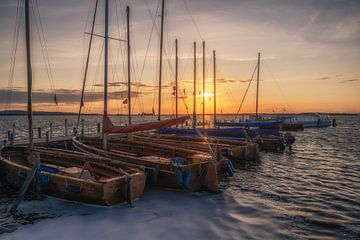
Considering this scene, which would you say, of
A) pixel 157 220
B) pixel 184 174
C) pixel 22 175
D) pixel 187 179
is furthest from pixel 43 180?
pixel 187 179

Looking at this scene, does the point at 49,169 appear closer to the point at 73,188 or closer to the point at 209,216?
Answer: the point at 73,188

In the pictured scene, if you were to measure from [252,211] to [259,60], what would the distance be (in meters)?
39.3

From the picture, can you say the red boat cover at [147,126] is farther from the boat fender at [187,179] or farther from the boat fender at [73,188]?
the boat fender at [73,188]

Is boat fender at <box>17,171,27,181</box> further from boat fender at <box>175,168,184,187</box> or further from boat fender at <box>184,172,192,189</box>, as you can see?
boat fender at <box>184,172,192,189</box>

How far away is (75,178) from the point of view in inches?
385

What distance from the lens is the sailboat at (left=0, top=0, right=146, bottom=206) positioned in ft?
31.0

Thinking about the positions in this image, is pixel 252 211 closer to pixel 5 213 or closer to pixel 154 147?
pixel 154 147

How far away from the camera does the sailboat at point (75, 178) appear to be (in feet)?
31.0

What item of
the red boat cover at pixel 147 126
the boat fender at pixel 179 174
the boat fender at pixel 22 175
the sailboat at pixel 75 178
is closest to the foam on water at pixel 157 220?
the sailboat at pixel 75 178

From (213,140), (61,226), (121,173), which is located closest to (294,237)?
(121,173)

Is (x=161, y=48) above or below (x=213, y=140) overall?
above

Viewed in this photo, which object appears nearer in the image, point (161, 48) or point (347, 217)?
point (347, 217)

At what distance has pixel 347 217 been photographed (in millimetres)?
10102

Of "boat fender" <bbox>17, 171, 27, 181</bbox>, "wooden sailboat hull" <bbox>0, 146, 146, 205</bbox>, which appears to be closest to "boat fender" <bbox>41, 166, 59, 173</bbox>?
"wooden sailboat hull" <bbox>0, 146, 146, 205</bbox>
